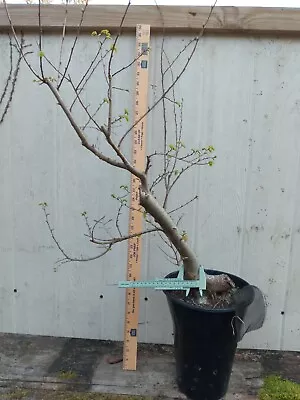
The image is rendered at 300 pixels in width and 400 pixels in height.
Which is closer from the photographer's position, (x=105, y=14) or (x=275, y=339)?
(x=105, y=14)

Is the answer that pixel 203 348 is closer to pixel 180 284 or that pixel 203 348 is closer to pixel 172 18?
pixel 180 284

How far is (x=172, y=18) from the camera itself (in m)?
1.89

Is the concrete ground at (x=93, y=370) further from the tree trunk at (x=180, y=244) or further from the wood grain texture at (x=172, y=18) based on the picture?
the wood grain texture at (x=172, y=18)

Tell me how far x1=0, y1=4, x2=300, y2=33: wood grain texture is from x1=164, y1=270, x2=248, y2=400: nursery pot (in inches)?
48.5

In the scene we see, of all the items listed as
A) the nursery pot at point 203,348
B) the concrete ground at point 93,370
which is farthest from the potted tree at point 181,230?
the concrete ground at point 93,370

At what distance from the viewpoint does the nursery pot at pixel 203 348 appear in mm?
1636

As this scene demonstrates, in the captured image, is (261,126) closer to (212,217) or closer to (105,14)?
(212,217)

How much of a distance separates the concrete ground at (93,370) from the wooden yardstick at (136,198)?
12 cm

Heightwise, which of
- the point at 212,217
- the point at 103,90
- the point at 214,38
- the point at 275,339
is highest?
the point at 214,38

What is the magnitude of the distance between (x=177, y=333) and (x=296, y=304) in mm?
706

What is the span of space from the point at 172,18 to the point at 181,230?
39.7 inches

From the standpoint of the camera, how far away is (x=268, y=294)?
2.09 m

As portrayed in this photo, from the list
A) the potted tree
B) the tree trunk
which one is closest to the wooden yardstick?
the potted tree

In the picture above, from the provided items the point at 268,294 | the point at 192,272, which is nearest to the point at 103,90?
the point at 192,272
